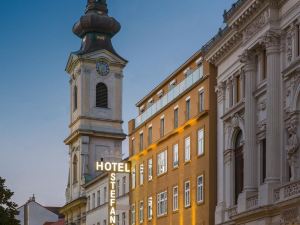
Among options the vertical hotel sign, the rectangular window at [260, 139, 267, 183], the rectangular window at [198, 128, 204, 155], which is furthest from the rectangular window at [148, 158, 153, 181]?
the rectangular window at [260, 139, 267, 183]

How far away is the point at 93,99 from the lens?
114500 millimetres

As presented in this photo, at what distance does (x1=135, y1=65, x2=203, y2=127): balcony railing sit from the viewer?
58.0 metres

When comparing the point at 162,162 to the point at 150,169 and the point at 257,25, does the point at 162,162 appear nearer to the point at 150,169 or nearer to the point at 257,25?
the point at 150,169

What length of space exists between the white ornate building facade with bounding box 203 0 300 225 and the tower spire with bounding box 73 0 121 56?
62.4 metres

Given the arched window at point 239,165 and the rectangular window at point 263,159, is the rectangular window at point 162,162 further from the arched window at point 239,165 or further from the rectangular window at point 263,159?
the rectangular window at point 263,159

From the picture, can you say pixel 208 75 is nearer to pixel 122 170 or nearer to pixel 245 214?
pixel 245 214

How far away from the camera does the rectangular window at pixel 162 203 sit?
206ft

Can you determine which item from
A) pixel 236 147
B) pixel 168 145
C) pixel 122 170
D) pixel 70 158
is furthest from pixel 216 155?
pixel 70 158

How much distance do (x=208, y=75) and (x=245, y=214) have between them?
12408 millimetres

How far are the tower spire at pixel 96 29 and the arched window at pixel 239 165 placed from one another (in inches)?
2569

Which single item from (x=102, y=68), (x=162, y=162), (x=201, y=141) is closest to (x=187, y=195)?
(x=201, y=141)

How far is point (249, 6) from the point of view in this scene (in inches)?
1822

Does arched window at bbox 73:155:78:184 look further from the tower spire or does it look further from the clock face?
the tower spire

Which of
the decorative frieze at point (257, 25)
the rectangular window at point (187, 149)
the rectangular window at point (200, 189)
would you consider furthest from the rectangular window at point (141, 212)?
the decorative frieze at point (257, 25)
